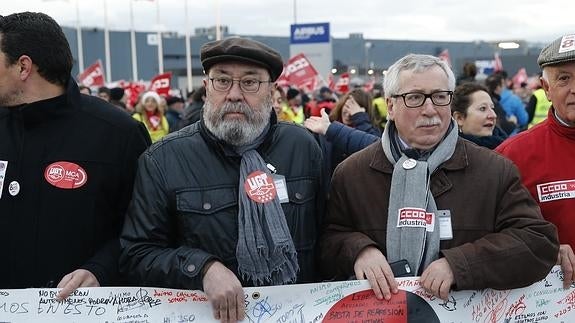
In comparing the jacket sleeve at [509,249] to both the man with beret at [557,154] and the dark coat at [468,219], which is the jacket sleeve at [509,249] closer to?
the dark coat at [468,219]

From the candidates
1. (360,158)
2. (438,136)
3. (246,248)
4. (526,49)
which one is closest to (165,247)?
(246,248)

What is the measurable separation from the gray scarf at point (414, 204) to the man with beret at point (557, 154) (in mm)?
496

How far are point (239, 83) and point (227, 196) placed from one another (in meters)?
0.49

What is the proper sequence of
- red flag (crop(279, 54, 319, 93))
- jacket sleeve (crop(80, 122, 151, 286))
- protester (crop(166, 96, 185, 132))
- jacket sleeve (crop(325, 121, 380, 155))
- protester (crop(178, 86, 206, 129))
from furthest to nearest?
red flag (crop(279, 54, 319, 93)) → protester (crop(166, 96, 185, 132)) → protester (crop(178, 86, 206, 129)) → jacket sleeve (crop(325, 121, 380, 155)) → jacket sleeve (crop(80, 122, 151, 286))

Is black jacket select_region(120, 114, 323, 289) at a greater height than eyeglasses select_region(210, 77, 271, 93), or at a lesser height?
lesser

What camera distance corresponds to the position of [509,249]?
2.71 meters

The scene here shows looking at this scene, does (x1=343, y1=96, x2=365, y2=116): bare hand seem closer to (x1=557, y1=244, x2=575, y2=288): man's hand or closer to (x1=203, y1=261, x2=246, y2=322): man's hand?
(x1=557, y1=244, x2=575, y2=288): man's hand

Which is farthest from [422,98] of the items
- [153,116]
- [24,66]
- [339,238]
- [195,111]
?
[153,116]

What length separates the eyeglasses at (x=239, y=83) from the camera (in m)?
2.93

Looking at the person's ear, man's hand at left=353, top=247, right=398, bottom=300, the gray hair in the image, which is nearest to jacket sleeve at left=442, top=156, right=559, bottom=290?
man's hand at left=353, top=247, right=398, bottom=300

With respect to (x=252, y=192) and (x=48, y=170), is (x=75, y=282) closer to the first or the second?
(x=48, y=170)

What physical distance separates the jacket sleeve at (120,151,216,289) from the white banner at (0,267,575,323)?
10cm

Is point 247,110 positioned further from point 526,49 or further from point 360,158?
point 526,49

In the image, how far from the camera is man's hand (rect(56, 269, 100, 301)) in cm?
278
